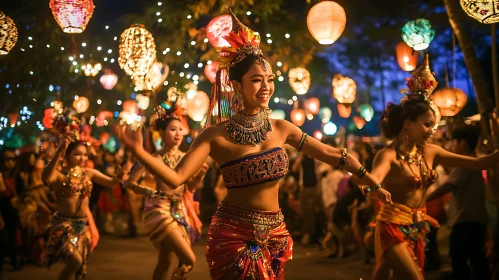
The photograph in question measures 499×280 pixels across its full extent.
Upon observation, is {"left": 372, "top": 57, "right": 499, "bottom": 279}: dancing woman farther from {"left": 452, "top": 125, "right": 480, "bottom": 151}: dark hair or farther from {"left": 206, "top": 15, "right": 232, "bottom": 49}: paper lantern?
{"left": 206, "top": 15, "right": 232, "bottom": 49}: paper lantern

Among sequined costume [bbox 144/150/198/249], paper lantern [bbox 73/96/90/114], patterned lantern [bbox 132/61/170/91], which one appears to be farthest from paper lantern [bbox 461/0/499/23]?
paper lantern [bbox 73/96/90/114]

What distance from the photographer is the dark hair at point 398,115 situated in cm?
556

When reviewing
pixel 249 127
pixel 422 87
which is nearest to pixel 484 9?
pixel 422 87

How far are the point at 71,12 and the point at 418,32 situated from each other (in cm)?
537

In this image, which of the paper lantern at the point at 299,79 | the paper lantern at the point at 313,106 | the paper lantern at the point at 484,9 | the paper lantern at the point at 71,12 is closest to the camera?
the paper lantern at the point at 484,9

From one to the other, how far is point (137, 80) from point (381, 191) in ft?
25.3

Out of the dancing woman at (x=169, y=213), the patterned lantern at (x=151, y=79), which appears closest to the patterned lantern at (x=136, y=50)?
the patterned lantern at (x=151, y=79)

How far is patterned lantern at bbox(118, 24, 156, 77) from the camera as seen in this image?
10.2 metres

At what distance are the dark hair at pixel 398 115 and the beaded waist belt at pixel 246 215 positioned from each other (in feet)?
6.91

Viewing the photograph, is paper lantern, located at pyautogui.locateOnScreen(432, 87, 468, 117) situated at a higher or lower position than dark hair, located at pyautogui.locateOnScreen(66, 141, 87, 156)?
higher

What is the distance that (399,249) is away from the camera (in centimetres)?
521

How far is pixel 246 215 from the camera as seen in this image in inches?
158

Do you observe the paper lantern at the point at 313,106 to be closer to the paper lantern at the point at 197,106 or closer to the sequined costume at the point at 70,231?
the paper lantern at the point at 197,106

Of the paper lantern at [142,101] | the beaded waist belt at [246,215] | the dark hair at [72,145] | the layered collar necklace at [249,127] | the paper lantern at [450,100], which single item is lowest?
the beaded waist belt at [246,215]
